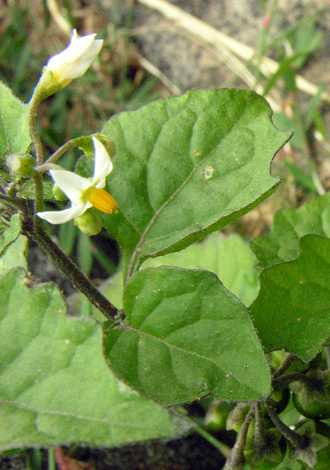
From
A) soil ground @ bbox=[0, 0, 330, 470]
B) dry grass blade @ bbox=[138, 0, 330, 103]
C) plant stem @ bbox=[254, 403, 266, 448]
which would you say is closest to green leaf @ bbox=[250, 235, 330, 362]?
plant stem @ bbox=[254, 403, 266, 448]

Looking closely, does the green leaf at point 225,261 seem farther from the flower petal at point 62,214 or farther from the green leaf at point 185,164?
the flower petal at point 62,214

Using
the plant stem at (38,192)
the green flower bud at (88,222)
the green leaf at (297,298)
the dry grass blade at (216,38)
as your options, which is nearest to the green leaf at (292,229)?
the green leaf at (297,298)

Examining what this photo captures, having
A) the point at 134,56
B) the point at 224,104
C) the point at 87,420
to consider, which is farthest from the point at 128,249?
the point at 134,56

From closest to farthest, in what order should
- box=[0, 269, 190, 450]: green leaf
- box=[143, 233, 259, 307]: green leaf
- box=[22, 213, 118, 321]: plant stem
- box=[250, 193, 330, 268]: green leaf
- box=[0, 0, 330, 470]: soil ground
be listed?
box=[0, 269, 190, 450]: green leaf, box=[22, 213, 118, 321]: plant stem, box=[250, 193, 330, 268]: green leaf, box=[143, 233, 259, 307]: green leaf, box=[0, 0, 330, 470]: soil ground

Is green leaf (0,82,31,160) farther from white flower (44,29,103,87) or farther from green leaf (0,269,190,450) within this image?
green leaf (0,269,190,450)

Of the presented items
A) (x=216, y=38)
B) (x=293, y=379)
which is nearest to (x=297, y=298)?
(x=293, y=379)

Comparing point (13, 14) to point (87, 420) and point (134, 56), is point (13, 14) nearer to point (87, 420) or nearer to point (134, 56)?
point (134, 56)

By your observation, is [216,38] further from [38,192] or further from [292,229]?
[38,192]
